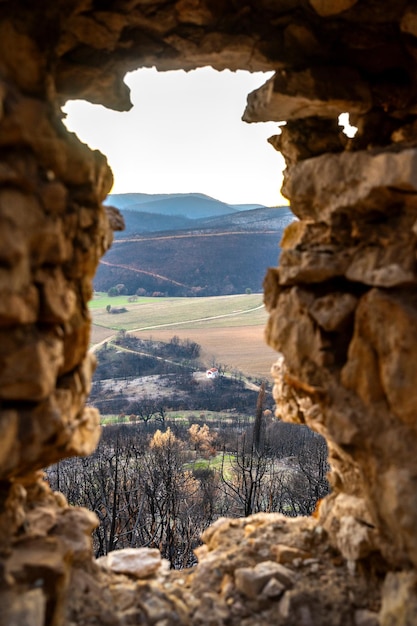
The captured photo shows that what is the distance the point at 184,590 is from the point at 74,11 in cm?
549

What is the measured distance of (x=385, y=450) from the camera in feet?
14.6

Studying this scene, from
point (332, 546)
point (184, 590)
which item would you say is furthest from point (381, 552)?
point (184, 590)

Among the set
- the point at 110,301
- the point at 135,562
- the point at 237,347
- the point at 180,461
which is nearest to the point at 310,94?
the point at 135,562

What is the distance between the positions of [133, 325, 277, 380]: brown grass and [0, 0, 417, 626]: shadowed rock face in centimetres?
2437

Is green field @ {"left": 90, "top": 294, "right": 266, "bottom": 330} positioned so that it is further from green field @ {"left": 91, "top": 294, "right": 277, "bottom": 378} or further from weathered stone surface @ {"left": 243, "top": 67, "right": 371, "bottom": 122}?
weathered stone surface @ {"left": 243, "top": 67, "right": 371, "bottom": 122}

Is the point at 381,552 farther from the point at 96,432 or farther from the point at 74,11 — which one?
the point at 74,11

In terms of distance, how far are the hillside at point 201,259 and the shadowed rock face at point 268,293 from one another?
120 feet

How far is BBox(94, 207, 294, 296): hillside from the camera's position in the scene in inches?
1719

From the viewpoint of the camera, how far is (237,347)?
3180cm

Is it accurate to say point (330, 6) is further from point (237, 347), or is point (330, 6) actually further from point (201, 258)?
point (201, 258)

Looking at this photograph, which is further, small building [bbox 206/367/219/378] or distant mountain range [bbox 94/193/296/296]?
distant mountain range [bbox 94/193/296/296]

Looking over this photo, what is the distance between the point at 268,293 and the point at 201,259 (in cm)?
3915

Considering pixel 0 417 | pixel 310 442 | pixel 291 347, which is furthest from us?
pixel 310 442

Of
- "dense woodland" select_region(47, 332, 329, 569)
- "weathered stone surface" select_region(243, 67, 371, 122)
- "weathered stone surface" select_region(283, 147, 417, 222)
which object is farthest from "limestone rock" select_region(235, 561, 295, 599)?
"dense woodland" select_region(47, 332, 329, 569)
